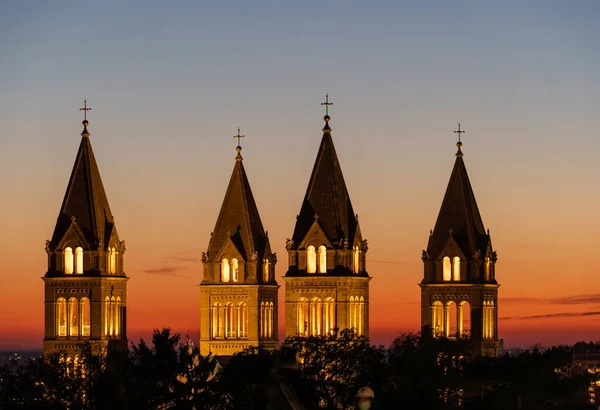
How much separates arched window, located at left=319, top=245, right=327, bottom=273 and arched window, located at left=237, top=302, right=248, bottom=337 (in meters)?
5.28

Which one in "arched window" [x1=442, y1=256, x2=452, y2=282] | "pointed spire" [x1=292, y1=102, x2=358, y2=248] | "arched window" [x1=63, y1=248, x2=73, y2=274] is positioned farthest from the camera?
"arched window" [x1=442, y1=256, x2=452, y2=282]

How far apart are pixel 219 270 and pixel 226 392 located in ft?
129

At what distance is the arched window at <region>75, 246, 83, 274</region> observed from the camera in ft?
460

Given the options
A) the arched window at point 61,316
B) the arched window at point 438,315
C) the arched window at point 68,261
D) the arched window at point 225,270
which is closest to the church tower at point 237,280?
the arched window at point 225,270

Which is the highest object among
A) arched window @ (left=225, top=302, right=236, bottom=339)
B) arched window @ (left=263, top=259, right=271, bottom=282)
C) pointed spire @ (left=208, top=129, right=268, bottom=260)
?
pointed spire @ (left=208, top=129, right=268, bottom=260)

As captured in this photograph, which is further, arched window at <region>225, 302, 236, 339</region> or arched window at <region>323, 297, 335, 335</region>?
arched window at <region>225, 302, 236, 339</region>

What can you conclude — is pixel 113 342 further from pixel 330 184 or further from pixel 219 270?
pixel 330 184

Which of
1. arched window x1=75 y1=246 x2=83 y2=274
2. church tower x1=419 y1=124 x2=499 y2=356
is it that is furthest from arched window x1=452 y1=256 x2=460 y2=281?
arched window x1=75 y1=246 x2=83 y2=274

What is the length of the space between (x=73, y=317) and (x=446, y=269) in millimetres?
24007

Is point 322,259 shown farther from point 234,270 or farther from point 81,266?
Result: point 81,266

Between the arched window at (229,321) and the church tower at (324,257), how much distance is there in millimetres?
3459

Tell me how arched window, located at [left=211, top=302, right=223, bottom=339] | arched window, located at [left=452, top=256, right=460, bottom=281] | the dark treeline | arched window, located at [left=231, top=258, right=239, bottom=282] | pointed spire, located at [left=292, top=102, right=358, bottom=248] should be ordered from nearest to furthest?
1. the dark treeline
2. pointed spire, located at [left=292, top=102, right=358, bottom=248]
3. arched window, located at [left=211, top=302, right=223, bottom=339]
4. arched window, located at [left=231, top=258, right=239, bottom=282]
5. arched window, located at [left=452, top=256, right=460, bottom=281]

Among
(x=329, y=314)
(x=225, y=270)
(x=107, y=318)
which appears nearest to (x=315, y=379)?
(x=329, y=314)

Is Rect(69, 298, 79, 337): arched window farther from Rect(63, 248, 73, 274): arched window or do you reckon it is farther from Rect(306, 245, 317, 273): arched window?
Rect(306, 245, 317, 273): arched window
